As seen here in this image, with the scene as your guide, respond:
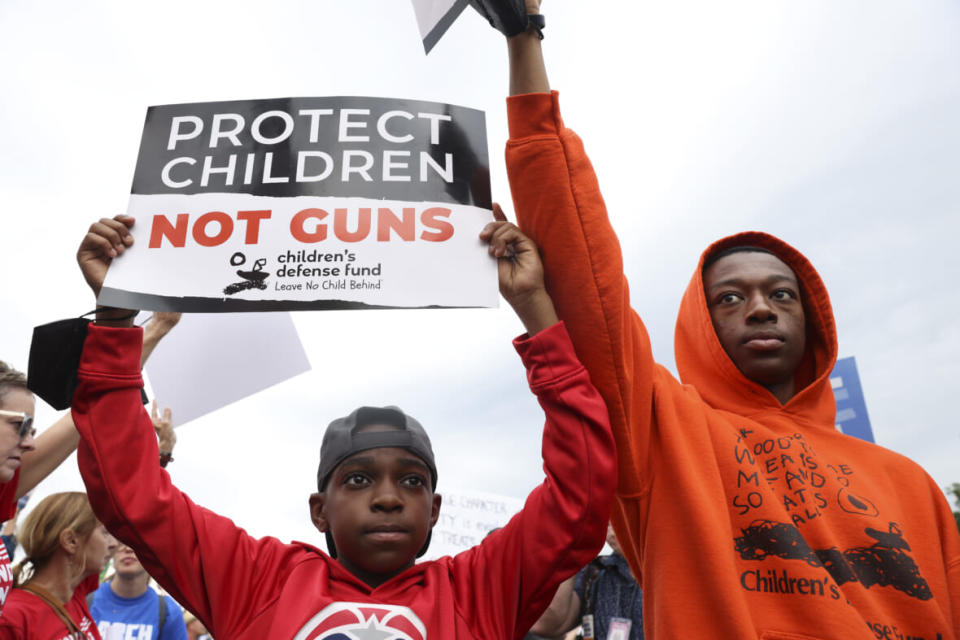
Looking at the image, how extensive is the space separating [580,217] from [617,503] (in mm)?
798

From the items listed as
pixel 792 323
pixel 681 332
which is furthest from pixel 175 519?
pixel 792 323

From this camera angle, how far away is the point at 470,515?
975cm

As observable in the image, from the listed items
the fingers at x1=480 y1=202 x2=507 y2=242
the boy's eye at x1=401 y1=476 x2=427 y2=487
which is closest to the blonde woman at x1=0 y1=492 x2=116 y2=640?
the boy's eye at x1=401 y1=476 x2=427 y2=487

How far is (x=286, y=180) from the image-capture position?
2084 millimetres

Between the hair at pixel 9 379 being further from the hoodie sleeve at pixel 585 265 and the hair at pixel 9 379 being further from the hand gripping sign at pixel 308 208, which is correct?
the hoodie sleeve at pixel 585 265

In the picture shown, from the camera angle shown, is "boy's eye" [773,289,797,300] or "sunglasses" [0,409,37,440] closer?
"boy's eye" [773,289,797,300]

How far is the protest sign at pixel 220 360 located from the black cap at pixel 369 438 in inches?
20.1

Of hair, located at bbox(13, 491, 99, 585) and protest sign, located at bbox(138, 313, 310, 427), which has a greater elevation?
protest sign, located at bbox(138, 313, 310, 427)

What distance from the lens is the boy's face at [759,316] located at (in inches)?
84.9

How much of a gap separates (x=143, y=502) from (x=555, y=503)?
987 millimetres

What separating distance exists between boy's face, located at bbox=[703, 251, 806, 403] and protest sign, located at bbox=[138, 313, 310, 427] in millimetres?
1406

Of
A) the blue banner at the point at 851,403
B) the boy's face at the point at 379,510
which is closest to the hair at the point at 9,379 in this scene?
the boy's face at the point at 379,510

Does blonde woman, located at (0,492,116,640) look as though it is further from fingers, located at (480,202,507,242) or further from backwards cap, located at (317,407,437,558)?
fingers, located at (480,202,507,242)

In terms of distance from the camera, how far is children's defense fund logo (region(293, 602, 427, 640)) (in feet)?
5.59
